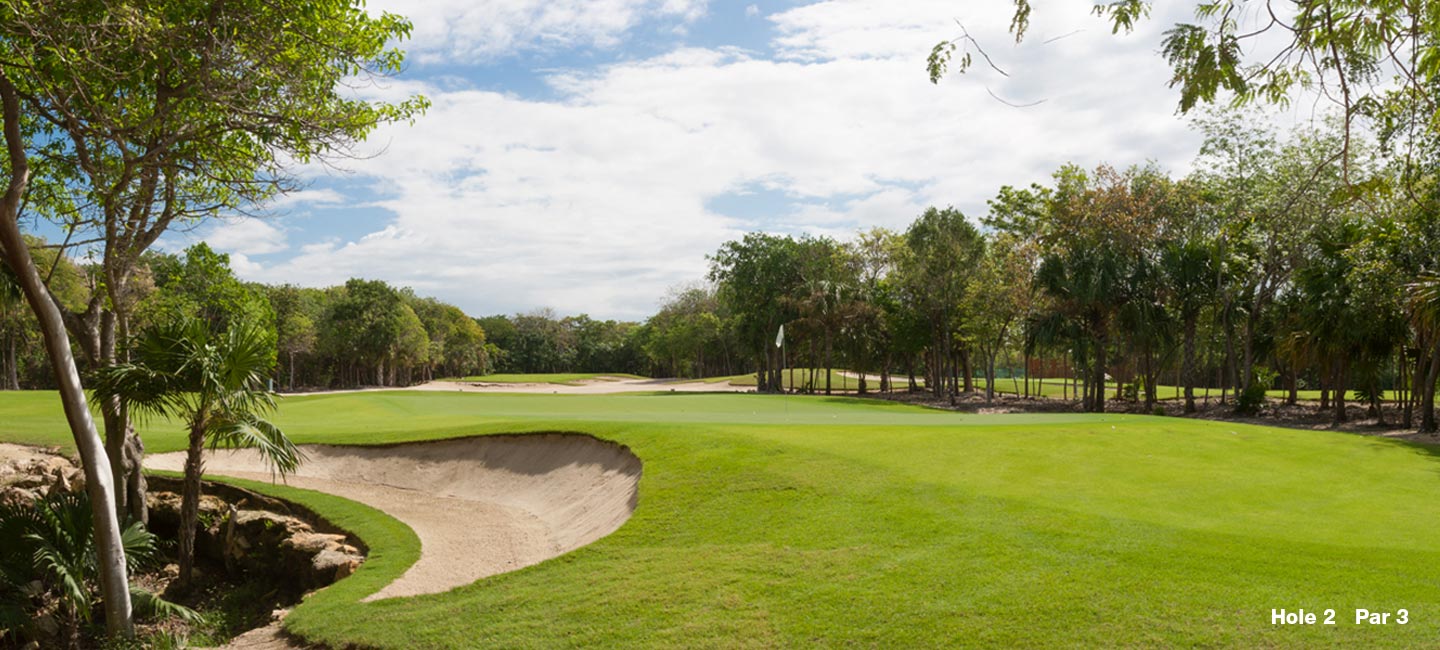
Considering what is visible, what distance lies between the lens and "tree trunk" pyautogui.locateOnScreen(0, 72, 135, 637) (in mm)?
9711

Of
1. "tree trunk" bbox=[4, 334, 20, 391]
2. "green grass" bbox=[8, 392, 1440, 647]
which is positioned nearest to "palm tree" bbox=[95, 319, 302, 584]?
"green grass" bbox=[8, 392, 1440, 647]

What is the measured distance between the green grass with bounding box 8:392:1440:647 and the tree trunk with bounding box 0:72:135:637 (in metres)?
2.32

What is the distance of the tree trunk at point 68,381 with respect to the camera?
382 inches

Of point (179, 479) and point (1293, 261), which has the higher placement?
point (1293, 261)

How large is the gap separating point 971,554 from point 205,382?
36.8 feet

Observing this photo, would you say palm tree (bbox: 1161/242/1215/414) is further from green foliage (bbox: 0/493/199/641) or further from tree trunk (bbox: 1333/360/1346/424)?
green foliage (bbox: 0/493/199/641)

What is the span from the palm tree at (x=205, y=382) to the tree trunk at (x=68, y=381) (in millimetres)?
1886

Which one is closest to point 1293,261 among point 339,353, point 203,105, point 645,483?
point 645,483

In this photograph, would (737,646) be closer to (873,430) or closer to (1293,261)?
(873,430)

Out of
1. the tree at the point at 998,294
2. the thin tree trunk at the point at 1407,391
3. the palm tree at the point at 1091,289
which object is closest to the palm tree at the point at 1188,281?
the palm tree at the point at 1091,289

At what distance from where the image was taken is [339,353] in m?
74.8

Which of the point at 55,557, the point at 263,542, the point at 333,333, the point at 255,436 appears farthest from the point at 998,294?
the point at 333,333

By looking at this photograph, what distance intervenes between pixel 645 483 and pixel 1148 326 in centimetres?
2994

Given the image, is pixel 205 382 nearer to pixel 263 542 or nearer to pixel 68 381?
pixel 68 381
